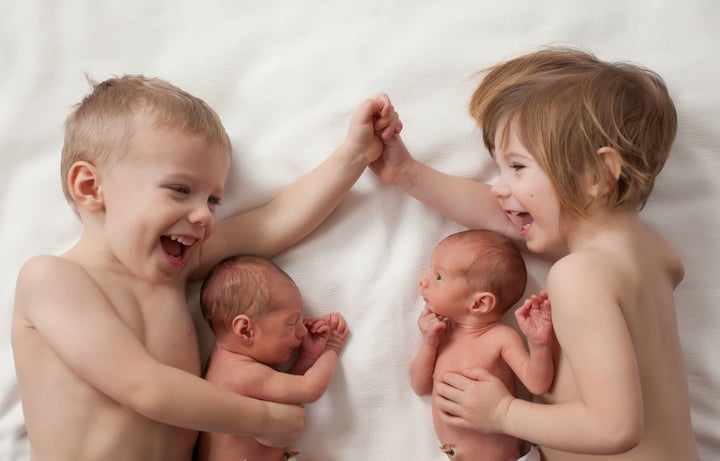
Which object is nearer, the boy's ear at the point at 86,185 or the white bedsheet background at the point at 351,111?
the boy's ear at the point at 86,185

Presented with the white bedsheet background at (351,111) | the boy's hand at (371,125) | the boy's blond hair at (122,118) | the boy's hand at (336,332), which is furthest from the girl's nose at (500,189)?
the boy's blond hair at (122,118)

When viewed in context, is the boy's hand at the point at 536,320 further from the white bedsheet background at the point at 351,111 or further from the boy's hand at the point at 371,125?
the boy's hand at the point at 371,125

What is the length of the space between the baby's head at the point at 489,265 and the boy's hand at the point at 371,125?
0.77 feet

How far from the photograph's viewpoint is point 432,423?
1.47 m

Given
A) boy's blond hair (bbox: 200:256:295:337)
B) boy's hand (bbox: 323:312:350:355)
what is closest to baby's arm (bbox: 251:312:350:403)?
boy's hand (bbox: 323:312:350:355)

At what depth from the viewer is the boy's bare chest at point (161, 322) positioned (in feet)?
4.30

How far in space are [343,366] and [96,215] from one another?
1.77 feet

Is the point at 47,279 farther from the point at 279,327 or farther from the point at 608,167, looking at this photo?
the point at 608,167

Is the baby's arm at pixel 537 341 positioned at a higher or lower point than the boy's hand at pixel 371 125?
lower

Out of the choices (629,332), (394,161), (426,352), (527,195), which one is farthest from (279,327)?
(629,332)

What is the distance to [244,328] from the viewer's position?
1368 mm

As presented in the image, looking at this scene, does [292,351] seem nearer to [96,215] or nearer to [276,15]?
[96,215]

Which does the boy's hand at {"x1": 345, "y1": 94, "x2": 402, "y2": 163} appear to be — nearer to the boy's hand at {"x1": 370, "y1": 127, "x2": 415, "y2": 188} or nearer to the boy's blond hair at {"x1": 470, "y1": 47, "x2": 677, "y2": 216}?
the boy's hand at {"x1": 370, "y1": 127, "x2": 415, "y2": 188}

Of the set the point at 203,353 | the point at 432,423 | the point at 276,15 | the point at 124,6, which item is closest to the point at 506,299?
the point at 432,423
